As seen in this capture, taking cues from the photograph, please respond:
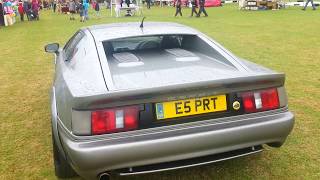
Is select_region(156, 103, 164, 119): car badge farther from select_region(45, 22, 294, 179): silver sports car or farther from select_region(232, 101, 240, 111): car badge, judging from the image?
select_region(232, 101, 240, 111): car badge

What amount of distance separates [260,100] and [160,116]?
0.86 meters

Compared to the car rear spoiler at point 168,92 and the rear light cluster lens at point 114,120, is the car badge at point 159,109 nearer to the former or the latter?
the car rear spoiler at point 168,92

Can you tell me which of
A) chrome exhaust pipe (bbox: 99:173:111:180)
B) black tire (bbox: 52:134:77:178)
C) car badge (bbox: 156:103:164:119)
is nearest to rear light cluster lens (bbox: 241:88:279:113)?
car badge (bbox: 156:103:164:119)

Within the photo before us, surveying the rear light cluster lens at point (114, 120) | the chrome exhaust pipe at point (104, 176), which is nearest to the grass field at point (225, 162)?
the chrome exhaust pipe at point (104, 176)

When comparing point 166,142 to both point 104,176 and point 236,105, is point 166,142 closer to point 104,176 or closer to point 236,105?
point 104,176

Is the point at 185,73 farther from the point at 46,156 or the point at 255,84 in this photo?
the point at 46,156

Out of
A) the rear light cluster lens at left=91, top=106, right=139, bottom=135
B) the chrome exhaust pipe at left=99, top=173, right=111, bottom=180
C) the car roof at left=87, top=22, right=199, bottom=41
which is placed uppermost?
the car roof at left=87, top=22, right=199, bottom=41

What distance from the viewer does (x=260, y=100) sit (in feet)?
9.97

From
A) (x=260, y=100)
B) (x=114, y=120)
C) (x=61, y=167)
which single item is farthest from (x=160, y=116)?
(x=61, y=167)

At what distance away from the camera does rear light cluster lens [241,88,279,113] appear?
2988mm

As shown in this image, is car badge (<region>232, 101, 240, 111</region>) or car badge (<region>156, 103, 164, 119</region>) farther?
car badge (<region>232, 101, 240, 111</region>)

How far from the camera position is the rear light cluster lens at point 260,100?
2988 mm

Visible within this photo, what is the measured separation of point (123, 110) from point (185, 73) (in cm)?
72

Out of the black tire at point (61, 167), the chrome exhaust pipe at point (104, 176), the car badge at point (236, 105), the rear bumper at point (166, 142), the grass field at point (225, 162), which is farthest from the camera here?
the grass field at point (225, 162)
